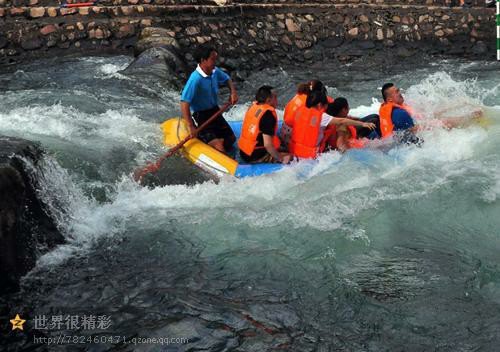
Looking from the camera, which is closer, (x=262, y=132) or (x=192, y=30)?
(x=262, y=132)

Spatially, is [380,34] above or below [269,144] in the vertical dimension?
above

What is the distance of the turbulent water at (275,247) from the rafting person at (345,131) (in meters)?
0.22

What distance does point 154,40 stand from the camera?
11953mm

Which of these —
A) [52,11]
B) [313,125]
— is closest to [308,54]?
[52,11]

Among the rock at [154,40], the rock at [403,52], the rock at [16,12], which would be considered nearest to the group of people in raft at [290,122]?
the rock at [154,40]

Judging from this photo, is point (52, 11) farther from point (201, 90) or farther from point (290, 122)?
point (290, 122)

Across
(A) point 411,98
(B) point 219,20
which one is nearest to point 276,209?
(A) point 411,98

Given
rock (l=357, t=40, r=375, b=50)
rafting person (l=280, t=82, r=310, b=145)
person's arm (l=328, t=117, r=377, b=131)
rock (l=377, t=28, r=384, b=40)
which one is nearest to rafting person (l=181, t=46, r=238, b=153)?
rafting person (l=280, t=82, r=310, b=145)

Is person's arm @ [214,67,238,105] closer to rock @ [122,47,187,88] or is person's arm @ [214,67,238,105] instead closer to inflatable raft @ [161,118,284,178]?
inflatable raft @ [161,118,284,178]

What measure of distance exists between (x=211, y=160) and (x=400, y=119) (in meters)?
2.27

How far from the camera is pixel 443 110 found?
7.89 m

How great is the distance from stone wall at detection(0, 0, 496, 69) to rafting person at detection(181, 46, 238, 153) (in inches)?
209

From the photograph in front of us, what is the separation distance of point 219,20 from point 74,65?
11.4ft

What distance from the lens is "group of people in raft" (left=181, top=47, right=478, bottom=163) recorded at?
259 inches
